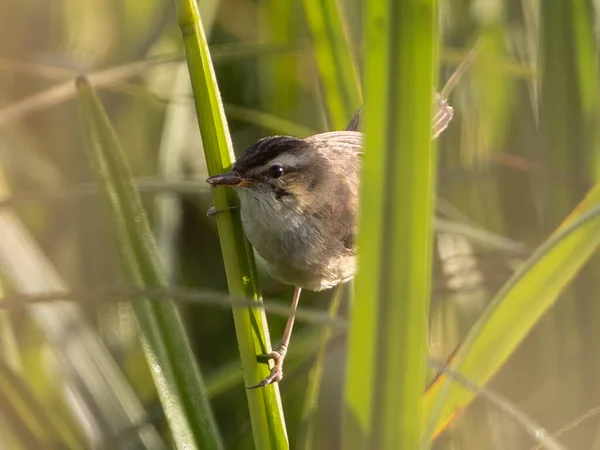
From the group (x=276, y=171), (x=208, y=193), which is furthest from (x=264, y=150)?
(x=208, y=193)

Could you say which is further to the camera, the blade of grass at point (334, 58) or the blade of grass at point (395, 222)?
the blade of grass at point (334, 58)

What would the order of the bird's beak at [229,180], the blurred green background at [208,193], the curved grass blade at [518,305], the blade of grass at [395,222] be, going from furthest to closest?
the blurred green background at [208,193] → the bird's beak at [229,180] → the curved grass blade at [518,305] → the blade of grass at [395,222]

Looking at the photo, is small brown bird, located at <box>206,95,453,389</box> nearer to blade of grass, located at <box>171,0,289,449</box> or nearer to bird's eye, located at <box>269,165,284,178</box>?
bird's eye, located at <box>269,165,284,178</box>

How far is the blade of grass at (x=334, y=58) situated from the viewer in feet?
A: 4.60

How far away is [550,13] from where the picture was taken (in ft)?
4.36

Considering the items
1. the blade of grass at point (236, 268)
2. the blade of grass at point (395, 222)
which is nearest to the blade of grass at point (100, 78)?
the blade of grass at point (236, 268)

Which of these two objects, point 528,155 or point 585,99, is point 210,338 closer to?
point 528,155

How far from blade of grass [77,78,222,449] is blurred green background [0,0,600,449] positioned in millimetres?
113

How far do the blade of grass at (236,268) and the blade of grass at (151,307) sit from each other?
73 millimetres

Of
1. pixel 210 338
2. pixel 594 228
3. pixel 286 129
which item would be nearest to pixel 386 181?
pixel 594 228

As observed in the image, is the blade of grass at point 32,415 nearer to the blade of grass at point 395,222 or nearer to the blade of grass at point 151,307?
the blade of grass at point 151,307

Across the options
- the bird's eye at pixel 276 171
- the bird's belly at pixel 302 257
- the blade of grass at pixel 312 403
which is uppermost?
the bird's eye at pixel 276 171

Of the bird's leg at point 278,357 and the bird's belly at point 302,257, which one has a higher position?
the bird's belly at point 302,257

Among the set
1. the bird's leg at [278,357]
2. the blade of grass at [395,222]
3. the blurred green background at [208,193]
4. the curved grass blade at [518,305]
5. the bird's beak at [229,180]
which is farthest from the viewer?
the blurred green background at [208,193]
